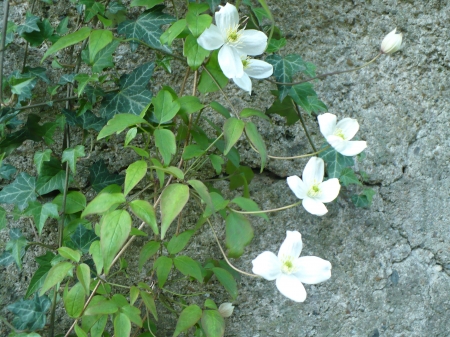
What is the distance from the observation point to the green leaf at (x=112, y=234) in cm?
79

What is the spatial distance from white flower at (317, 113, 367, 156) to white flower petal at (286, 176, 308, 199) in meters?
0.10

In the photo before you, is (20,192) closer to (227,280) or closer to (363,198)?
(227,280)

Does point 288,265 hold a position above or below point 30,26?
below

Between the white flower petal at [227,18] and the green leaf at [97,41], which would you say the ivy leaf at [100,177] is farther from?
the white flower petal at [227,18]

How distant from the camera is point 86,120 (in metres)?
1.13

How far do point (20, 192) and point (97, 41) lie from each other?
1.29ft

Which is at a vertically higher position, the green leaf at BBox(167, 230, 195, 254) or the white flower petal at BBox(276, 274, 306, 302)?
the white flower petal at BBox(276, 274, 306, 302)

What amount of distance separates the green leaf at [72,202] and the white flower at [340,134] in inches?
22.1

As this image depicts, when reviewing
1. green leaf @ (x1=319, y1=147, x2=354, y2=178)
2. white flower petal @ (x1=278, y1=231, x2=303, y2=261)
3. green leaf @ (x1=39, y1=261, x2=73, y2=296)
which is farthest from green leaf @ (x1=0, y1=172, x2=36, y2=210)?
green leaf @ (x1=319, y1=147, x2=354, y2=178)

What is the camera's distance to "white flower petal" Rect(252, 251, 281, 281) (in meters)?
0.88

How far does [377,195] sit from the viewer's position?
1.34m

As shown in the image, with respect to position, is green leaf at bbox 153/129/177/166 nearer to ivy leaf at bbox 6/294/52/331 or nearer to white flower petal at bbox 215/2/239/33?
white flower petal at bbox 215/2/239/33

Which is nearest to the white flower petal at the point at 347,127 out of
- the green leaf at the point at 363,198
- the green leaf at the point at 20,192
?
the green leaf at the point at 363,198

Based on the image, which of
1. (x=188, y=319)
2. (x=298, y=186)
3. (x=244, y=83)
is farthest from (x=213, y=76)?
(x=188, y=319)
